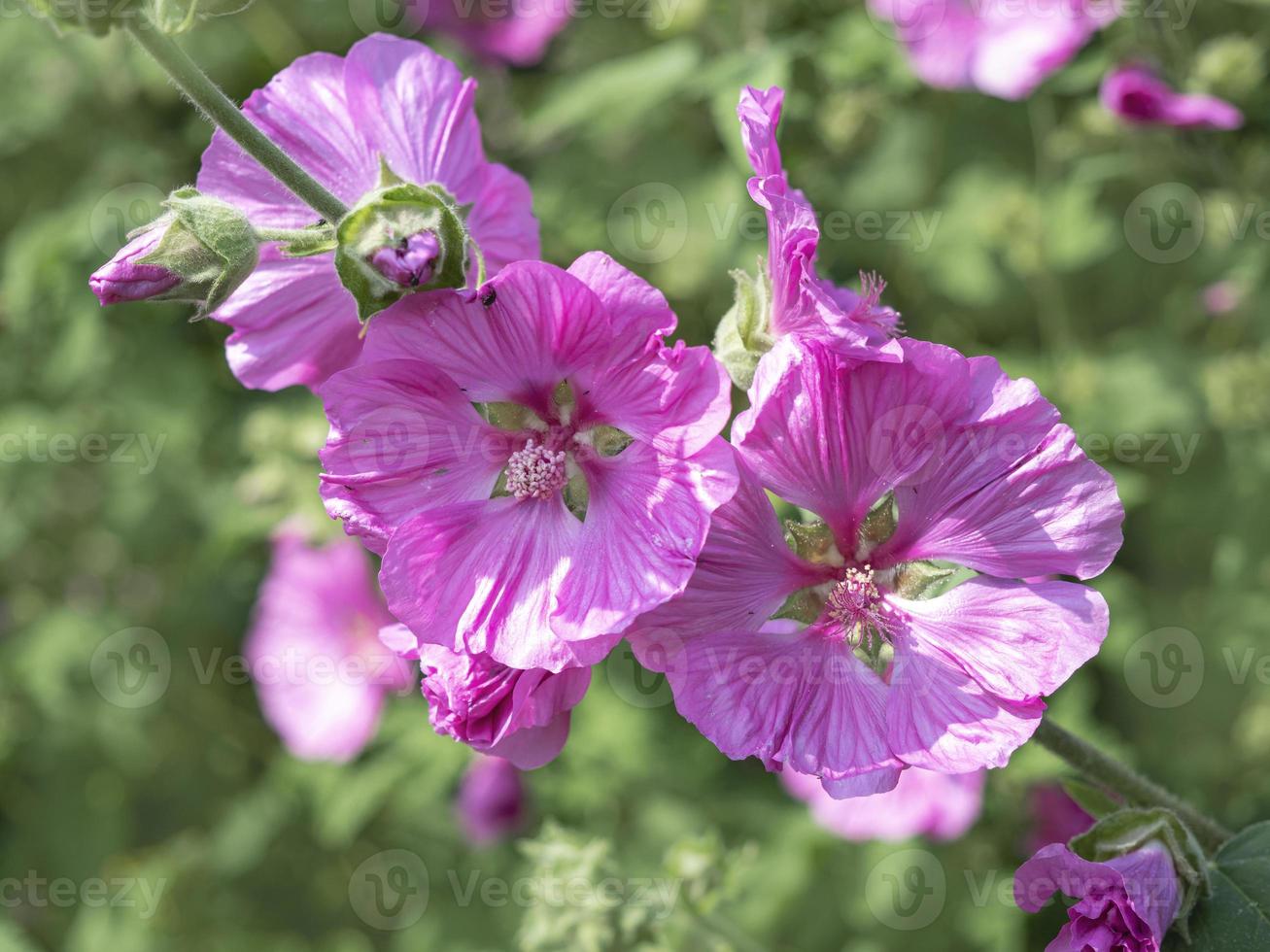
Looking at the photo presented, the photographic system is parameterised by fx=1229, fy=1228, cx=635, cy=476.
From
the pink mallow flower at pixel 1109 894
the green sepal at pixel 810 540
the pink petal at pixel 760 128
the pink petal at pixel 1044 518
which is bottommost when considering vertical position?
the pink mallow flower at pixel 1109 894

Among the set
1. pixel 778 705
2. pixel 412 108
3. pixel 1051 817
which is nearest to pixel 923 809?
pixel 1051 817

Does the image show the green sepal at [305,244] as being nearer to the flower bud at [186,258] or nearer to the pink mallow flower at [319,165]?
the flower bud at [186,258]

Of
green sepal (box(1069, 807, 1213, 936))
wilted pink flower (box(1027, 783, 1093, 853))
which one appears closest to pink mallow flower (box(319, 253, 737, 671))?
green sepal (box(1069, 807, 1213, 936))

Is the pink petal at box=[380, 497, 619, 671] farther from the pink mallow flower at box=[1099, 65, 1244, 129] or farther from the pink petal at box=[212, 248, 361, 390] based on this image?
the pink mallow flower at box=[1099, 65, 1244, 129]

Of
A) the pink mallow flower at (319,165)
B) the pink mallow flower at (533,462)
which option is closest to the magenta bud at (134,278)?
the pink mallow flower at (533,462)

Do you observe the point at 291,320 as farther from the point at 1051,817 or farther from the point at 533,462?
the point at 1051,817

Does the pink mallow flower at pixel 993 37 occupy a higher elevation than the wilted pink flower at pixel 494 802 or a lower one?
higher

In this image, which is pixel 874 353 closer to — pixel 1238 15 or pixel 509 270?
pixel 509 270
